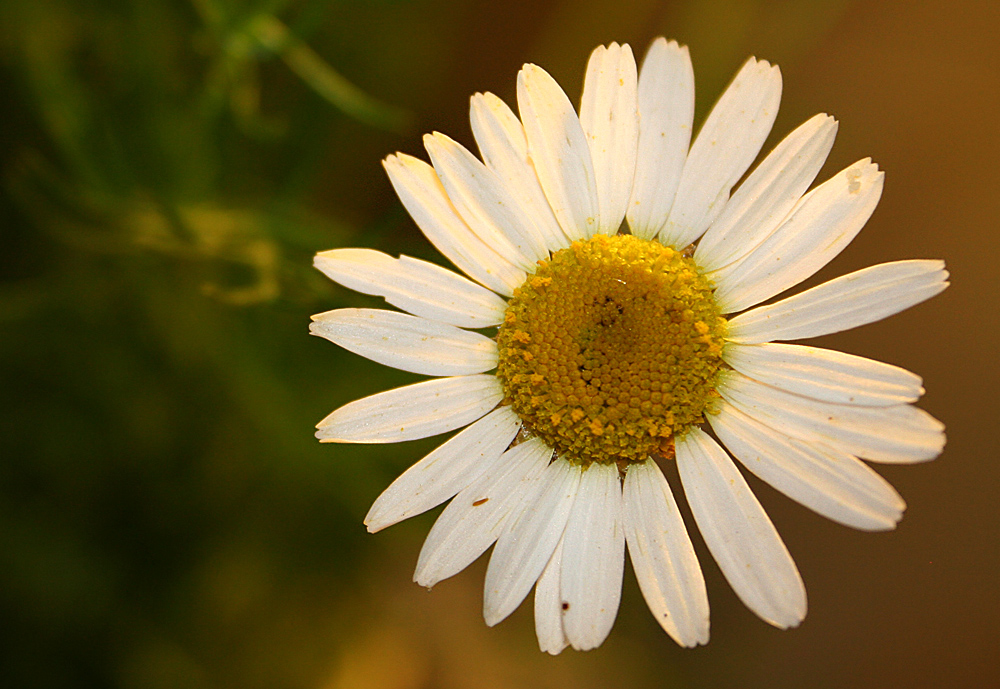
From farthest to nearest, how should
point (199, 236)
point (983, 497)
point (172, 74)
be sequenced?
point (983, 497) → point (172, 74) → point (199, 236)

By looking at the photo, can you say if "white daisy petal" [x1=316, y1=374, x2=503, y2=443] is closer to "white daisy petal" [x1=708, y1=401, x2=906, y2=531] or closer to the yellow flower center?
the yellow flower center

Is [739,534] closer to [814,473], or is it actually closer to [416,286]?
[814,473]

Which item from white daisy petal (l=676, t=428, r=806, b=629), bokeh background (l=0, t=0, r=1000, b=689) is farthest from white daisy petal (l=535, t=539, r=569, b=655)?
bokeh background (l=0, t=0, r=1000, b=689)

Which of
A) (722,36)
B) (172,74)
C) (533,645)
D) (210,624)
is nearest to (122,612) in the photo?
(210,624)

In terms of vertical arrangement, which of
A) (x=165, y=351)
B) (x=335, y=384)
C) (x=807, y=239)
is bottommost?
(x=807, y=239)

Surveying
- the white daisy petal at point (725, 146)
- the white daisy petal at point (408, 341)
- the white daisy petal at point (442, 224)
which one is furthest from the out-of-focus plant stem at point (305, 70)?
the white daisy petal at point (725, 146)

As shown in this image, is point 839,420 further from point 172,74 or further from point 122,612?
point 122,612

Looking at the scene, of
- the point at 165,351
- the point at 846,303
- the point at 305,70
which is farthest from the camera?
the point at 165,351

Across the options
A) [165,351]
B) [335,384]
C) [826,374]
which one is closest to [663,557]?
[826,374]
